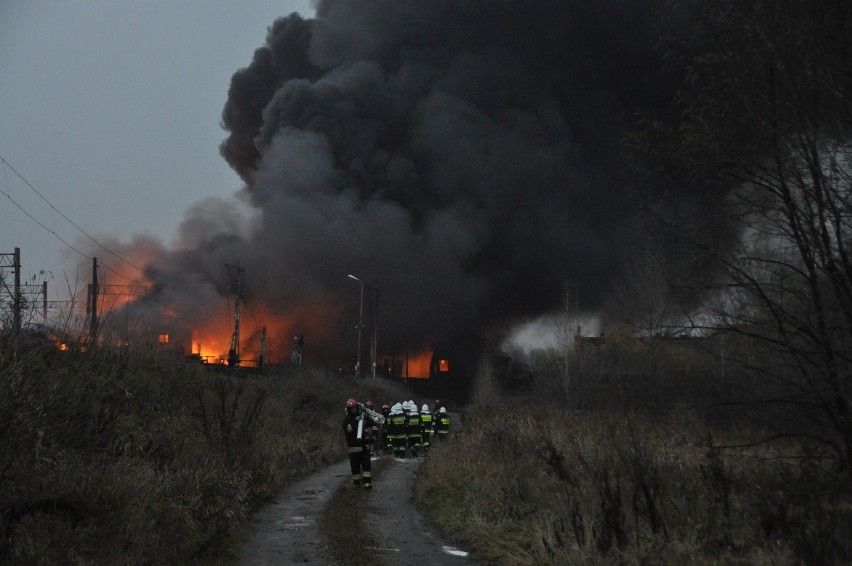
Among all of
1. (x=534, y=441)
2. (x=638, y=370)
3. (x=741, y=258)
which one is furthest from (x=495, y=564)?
(x=638, y=370)

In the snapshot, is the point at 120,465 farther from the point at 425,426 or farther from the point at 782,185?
the point at 425,426

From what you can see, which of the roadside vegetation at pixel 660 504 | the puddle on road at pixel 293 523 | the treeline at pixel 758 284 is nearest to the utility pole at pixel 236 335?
the puddle on road at pixel 293 523

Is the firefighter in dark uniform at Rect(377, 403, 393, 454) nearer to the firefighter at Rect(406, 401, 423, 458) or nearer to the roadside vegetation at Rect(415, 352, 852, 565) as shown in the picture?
the firefighter at Rect(406, 401, 423, 458)

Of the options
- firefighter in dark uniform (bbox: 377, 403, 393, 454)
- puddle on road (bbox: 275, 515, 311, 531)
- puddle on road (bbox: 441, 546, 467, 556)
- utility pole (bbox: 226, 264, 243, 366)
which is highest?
utility pole (bbox: 226, 264, 243, 366)

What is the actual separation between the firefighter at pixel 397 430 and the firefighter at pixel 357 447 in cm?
839

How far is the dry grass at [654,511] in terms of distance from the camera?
6.46 meters

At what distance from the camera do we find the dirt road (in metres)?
8.66

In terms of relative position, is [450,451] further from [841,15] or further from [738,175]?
[841,15]

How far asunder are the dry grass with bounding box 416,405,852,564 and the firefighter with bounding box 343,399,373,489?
311 cm

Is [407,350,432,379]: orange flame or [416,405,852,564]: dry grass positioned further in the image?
[407,350,432,379]: orange flame

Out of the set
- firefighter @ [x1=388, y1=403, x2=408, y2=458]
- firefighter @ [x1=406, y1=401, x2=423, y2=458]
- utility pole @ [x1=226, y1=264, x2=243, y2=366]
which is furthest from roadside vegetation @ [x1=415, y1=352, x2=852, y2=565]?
utility pole @ [x1=226, y1=264, x2=243, y2=366]

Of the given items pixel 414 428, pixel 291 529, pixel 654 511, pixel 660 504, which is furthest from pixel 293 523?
pixel 414 428

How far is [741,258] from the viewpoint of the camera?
6.87 m

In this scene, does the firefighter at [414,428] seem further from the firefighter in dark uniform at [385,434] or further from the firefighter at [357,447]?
the firefighter at [357,447]
